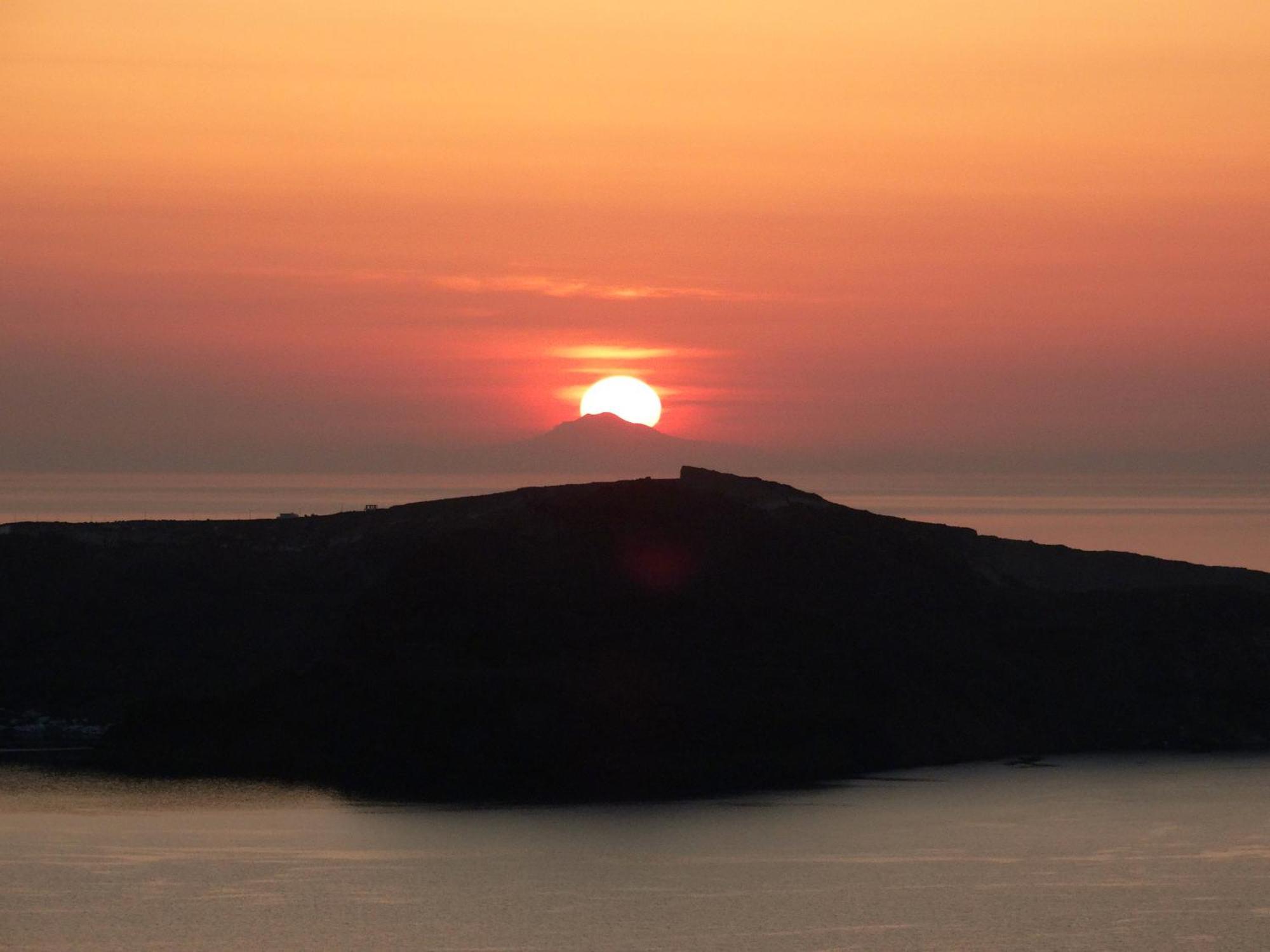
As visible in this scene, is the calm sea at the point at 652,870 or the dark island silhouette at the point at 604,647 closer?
the calm sea at the point at 652,870

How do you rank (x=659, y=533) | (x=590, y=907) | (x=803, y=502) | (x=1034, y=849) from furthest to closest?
(x=803, y=502) → (x=659, y=533) → (x=1034, y=849) → (x=590, y=907)

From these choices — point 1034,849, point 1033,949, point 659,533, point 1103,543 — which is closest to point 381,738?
point 659,533

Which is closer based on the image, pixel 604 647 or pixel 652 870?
pixel 652 870

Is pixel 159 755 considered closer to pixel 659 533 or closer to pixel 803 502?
pixel 659 533

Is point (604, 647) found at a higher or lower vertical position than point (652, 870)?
higher

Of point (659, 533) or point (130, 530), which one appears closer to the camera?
point (659, 533)

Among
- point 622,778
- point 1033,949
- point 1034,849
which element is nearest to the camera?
point 1033,949
